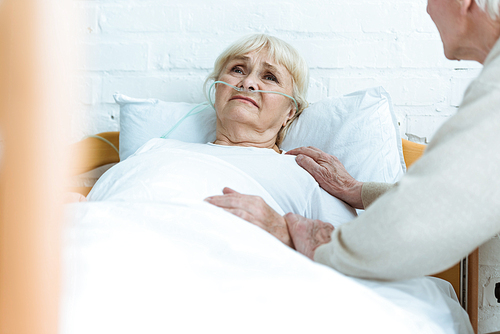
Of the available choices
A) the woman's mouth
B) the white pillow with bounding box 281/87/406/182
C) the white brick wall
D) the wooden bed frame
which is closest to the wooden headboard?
the wooden bed frame

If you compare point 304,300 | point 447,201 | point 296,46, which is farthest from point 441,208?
point 296,46

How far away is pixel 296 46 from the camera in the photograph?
1568 millimetres

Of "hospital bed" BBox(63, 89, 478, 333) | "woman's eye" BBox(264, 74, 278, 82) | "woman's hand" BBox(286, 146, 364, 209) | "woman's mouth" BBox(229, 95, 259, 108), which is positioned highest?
"woman's eye" BBox(264, 74, 278, 82)

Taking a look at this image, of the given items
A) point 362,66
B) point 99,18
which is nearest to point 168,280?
point 362,66

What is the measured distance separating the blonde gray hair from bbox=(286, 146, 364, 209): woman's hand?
0.26m

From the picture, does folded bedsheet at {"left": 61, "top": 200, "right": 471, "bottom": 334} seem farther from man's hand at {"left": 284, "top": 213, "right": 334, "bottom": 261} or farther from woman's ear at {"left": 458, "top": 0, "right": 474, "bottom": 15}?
woman's ear at {"left": 458, "top": 0, "right": 474, "bottom": 15}

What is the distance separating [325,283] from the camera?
53 cm

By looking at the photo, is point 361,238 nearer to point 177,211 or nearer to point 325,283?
point 325,283

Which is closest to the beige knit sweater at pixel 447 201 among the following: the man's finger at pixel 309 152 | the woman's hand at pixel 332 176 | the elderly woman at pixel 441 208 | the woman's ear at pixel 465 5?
the elderly woman at pixel 441 208

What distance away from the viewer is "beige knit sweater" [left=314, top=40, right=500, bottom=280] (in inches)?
18.5

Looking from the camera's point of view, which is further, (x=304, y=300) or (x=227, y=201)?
(x=227, y=201)

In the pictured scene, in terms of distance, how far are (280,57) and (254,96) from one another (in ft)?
A: 0.54

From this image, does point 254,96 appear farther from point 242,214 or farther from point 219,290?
point 219,290

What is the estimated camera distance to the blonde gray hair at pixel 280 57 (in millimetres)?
1333
